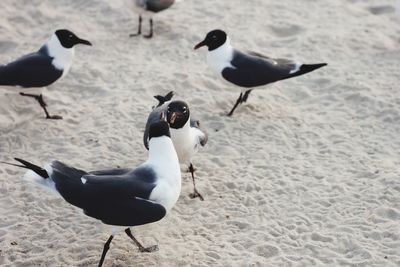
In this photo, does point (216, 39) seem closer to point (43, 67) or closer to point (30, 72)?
point (43, 67)

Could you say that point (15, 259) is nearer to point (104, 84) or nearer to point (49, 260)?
point (49, 260)

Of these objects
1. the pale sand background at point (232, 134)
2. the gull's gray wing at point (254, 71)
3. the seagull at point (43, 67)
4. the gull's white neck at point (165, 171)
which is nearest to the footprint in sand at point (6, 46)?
the pale sand background at point (232, 134)

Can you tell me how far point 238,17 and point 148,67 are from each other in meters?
1.84

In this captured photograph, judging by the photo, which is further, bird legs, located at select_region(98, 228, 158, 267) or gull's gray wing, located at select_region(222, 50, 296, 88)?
gull's gray wing, located at select_region(222, 50, 296, 88)

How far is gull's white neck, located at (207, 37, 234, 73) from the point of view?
6.79 metres

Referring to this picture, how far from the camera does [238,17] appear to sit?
901 cm

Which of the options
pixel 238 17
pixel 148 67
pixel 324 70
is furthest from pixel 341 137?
pixel 238 17

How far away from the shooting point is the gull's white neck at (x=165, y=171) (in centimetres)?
442

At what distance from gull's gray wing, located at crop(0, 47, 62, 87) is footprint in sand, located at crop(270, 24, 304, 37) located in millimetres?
3159

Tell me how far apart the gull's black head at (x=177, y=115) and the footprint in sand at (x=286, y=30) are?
3609 mm

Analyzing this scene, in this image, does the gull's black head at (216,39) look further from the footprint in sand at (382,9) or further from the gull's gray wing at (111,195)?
the footprint in sand at (382,9)

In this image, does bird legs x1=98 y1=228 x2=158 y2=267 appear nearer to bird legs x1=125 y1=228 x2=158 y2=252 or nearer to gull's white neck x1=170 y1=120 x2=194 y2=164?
bird legs x1=125 y1=228 x2=158 y2=252

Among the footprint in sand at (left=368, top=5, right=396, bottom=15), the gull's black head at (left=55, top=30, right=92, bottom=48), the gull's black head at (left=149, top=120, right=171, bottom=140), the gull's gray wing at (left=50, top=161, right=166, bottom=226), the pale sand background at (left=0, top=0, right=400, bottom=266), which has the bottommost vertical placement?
the pale sand background at (left=0, top=0, right=400, bottom=266)

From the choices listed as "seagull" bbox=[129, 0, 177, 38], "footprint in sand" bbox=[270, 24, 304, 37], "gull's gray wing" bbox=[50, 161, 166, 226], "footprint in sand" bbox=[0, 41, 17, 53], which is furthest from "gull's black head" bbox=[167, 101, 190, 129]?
"footprint in sand" bbox=[270, 24, 304, 37]
